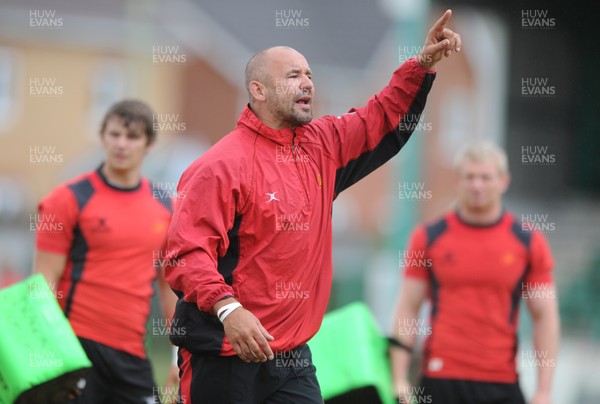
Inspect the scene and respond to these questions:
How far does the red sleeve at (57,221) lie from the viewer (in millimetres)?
6662

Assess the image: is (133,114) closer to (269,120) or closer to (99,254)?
(99,254)

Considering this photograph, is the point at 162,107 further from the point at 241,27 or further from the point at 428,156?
the point at 428,156

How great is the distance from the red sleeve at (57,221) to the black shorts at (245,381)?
1851 millimetres

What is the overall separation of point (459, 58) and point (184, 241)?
33.4 m

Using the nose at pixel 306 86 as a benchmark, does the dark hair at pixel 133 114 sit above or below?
above

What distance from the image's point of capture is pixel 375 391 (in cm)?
637

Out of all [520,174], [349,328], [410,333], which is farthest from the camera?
[520,174]

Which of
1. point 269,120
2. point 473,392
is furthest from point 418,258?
point 269,120

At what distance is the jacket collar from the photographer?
5.20 meters

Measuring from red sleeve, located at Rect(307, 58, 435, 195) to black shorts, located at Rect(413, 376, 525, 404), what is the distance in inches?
83.2

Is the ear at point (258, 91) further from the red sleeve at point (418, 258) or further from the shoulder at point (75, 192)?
the red sleeve at point (418, 258)

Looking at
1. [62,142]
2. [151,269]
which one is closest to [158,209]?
[151,269]

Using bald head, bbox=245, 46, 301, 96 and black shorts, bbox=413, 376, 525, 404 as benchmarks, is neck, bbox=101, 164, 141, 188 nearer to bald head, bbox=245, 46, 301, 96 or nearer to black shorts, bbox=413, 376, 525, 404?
bald head, bbox=245, 46, 301, 96

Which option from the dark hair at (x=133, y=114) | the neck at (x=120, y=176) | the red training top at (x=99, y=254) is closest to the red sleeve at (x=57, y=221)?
the red training top at (x=99, y=254)
